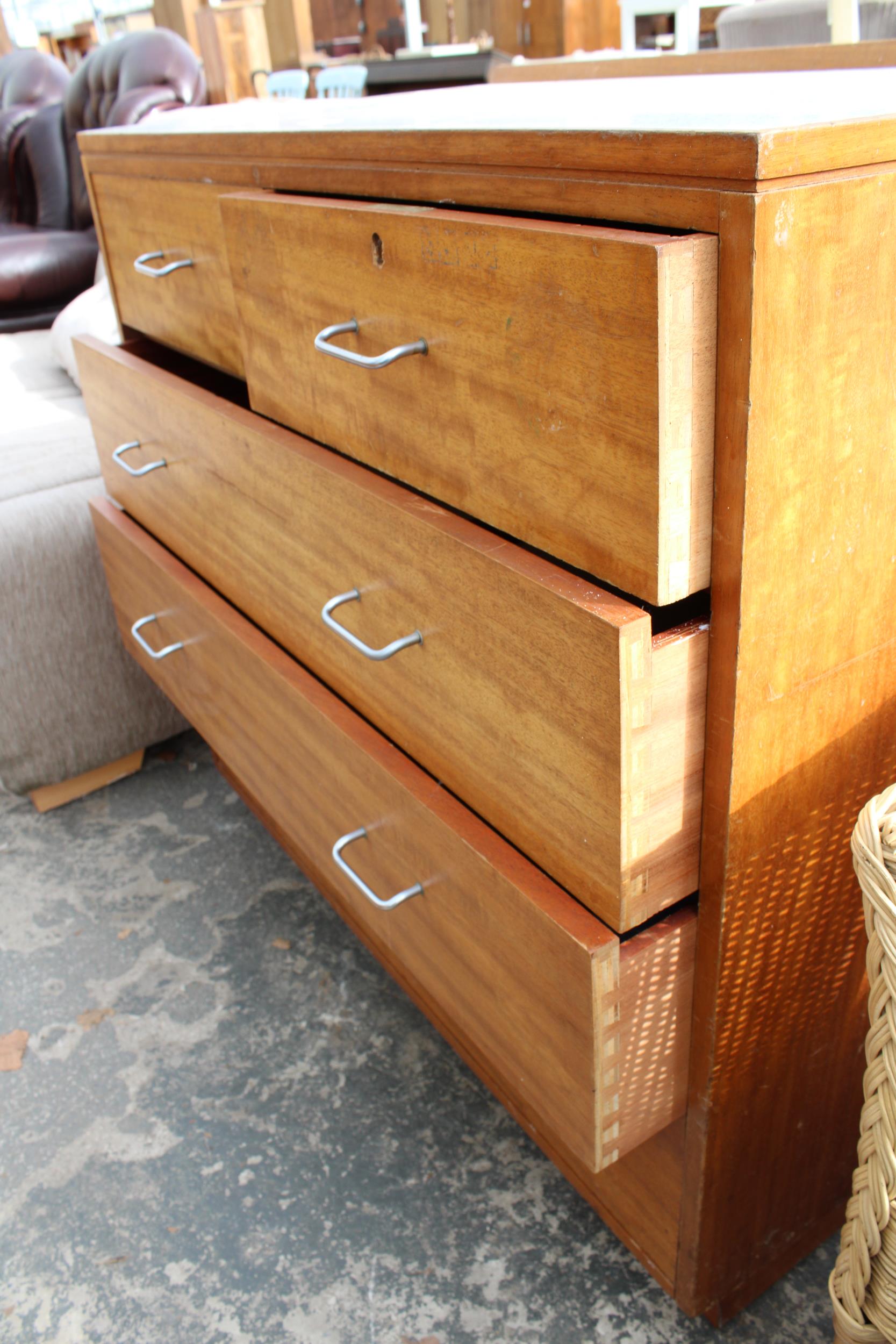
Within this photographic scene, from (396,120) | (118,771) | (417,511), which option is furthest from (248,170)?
(118,771)

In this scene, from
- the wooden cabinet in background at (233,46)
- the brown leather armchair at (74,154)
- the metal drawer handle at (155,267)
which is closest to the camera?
the metal drawer handle at (155,267)

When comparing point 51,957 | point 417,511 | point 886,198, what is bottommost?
point 51,957

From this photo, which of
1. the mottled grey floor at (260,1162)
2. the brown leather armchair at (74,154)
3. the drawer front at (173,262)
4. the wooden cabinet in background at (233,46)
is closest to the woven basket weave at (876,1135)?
the mottled grey floor at (260,1162)

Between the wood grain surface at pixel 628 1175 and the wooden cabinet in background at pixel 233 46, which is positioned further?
the wooden cabinet in background at pixel 233 46

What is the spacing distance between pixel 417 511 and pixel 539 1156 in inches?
23.6

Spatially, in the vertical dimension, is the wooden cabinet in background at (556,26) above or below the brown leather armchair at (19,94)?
above

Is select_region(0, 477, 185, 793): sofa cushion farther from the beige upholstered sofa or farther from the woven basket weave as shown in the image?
the woven basket weave

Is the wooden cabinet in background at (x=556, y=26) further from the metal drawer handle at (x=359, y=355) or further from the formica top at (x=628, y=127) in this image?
the metal drawer handle at (x=359, y=355)

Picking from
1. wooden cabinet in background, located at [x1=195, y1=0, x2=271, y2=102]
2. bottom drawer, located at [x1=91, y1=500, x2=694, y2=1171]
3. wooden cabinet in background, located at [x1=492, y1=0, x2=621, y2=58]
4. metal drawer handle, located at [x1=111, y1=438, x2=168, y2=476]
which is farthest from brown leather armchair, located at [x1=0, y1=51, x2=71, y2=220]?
bottom drawer, located at [x1=91, y1=500, x2=694, y2=1171]

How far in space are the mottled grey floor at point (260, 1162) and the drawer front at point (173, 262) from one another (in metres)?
0.64

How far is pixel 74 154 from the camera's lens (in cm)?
330

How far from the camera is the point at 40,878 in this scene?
4.27 feet

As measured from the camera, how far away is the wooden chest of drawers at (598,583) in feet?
1.41

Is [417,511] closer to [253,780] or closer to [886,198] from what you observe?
[886,198]
